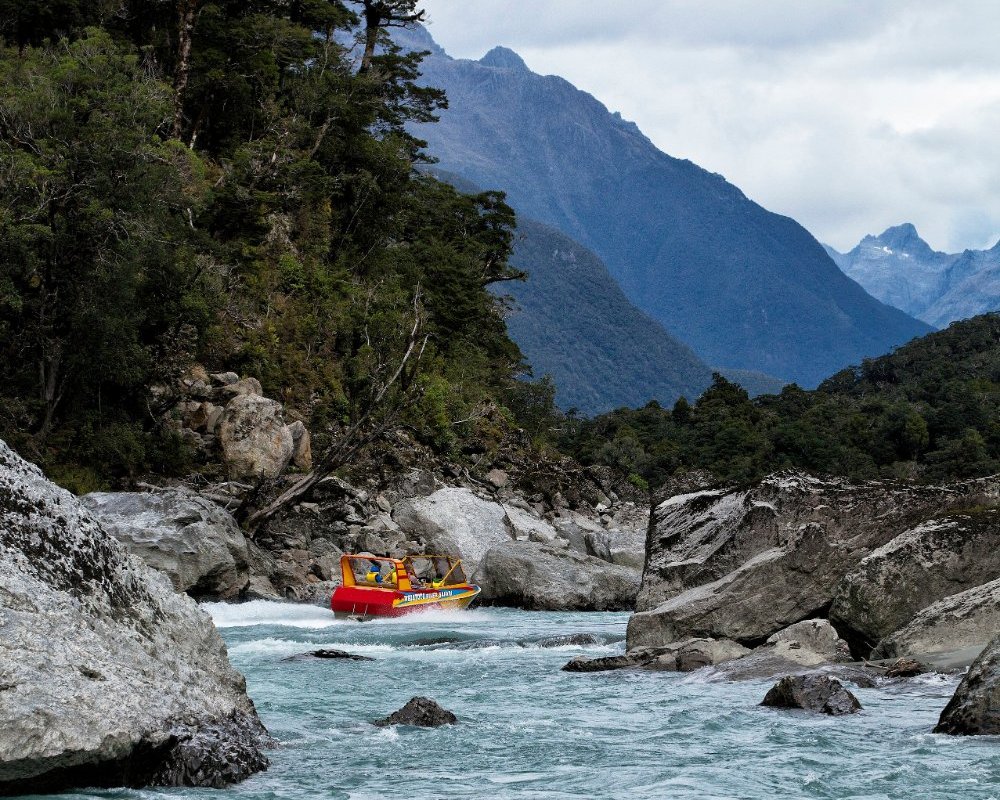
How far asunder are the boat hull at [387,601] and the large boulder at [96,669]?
14.0 meters

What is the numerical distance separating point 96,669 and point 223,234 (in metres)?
31.5

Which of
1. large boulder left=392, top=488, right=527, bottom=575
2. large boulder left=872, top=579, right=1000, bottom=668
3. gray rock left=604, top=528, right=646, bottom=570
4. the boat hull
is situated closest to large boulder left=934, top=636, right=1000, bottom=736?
large boulder left=872, top=579, right=1000, bottom=668

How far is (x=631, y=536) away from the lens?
3484 centimetres

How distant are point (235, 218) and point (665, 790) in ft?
104

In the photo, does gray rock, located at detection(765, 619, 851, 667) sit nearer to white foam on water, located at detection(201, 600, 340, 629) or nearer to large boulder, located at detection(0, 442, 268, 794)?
large boulder, located at detection(0, 442, 268, 794)

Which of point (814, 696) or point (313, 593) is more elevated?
point (313, 593)

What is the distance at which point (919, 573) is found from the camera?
1488cm

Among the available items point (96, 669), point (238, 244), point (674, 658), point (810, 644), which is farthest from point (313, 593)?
point (96, 669)

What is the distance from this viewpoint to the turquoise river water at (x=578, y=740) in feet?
28.7

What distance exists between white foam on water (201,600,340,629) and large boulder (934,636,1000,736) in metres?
13.4

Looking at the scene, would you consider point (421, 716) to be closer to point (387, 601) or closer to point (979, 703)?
point (979, 703)

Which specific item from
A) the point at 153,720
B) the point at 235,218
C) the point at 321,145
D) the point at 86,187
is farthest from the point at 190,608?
the point at 321,145

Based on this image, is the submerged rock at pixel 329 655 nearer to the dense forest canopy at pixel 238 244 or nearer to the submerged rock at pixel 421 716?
the submerged rock at pixel 421 716

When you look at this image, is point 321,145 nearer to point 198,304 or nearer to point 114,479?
point 198,304
